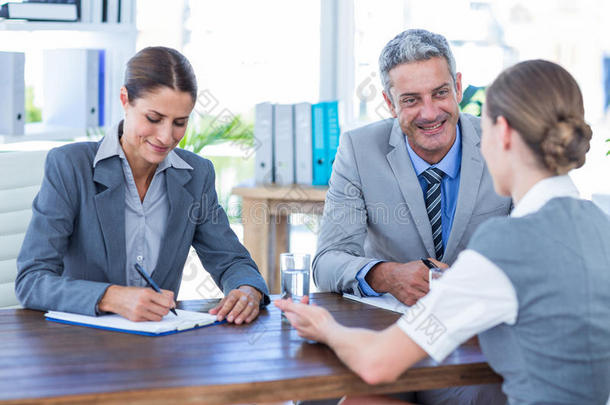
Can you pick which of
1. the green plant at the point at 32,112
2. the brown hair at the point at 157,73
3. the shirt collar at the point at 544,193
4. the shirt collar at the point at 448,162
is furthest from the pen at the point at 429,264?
the green plant at the point at 32,112

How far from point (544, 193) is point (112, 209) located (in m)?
1.12

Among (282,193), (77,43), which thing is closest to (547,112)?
(282,193)

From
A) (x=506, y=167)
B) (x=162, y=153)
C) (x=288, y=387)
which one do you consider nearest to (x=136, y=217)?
(x=162, y=153)

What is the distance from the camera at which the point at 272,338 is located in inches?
60.4

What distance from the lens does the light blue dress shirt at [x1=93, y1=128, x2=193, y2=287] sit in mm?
1977

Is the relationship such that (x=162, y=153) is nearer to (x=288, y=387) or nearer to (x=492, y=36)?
(x=288, y=387)

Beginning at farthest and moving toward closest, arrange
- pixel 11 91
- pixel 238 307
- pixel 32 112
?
pixel 32 112
pixel 11 91
pixel 238 307

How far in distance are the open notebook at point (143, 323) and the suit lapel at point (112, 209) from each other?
11.5 inches

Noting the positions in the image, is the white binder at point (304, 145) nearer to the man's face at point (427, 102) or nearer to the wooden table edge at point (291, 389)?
the man's face at point (427, 102)

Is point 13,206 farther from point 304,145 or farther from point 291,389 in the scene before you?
point 304,145

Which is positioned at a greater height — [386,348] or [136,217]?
[136,217]

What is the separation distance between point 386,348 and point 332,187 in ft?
3.35

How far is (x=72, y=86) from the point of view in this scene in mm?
3090

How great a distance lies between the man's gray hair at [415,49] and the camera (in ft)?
6.91
